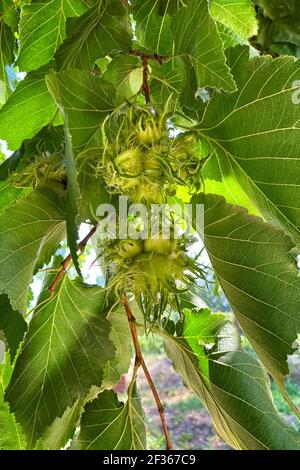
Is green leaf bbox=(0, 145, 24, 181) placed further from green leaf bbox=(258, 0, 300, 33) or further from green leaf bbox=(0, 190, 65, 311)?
green leaf bbox=(258, 0, 300, 33)

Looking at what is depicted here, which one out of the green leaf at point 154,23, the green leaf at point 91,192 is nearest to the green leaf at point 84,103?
the green leaf at point 91,192

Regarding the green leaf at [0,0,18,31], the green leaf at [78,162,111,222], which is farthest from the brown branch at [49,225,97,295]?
the green leaf at [0,0,18,31]

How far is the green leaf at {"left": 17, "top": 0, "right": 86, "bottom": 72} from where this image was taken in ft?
2.41

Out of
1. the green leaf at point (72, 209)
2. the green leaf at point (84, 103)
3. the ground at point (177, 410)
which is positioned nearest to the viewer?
the green leaf at point (72, 209)

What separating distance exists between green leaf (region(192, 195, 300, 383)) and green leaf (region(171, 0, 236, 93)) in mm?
95

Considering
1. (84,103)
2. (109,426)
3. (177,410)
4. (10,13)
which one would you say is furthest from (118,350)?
(177,410)

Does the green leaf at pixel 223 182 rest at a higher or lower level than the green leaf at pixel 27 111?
lower

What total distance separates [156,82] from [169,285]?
249 mm

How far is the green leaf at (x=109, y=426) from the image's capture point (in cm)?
72

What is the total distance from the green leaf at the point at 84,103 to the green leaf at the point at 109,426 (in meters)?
0.31

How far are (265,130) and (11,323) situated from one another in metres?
0.27

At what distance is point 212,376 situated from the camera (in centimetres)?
67

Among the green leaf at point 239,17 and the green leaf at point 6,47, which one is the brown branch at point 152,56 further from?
the green leaf at point 6,47

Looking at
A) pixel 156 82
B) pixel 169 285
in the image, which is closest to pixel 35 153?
pixel 156 82
